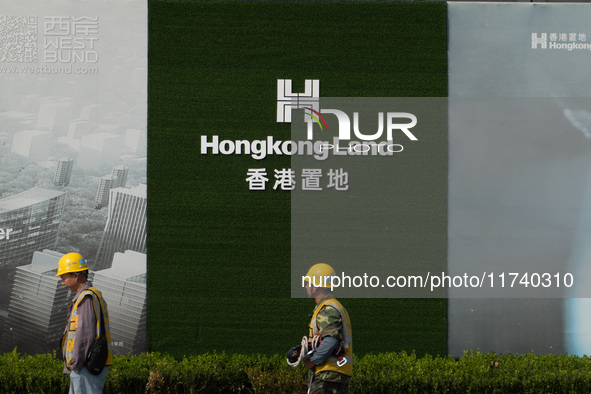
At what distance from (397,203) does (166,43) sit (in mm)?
3879

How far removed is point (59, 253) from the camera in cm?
967

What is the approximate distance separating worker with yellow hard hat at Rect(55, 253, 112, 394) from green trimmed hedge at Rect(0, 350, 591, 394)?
6.35 ft

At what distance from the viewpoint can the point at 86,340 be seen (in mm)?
6609

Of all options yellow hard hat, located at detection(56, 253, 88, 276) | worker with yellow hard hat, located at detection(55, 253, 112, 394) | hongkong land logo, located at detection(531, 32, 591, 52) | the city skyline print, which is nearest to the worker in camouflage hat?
worker with yellow hard hat, located at detection(55, 253, 112, 394)

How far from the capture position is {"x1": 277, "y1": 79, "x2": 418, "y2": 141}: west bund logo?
9703mm

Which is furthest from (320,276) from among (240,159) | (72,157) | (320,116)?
(72,157)

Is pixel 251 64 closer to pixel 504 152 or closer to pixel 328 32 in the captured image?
pixel 328 32

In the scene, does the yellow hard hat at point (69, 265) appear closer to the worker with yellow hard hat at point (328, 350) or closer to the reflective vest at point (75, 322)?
the reflective vest at point (75, 322)

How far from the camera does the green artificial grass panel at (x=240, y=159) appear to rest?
9.64 m

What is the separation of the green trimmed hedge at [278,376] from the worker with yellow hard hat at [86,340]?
1935 millimetres

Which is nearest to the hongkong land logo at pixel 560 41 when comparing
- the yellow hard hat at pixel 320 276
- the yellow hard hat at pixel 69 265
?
the yellow hard hat at pixel 320 276

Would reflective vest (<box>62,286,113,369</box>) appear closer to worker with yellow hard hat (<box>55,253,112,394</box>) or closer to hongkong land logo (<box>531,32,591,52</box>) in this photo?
worker with yellow hard hat (<box>55,253,112,394</box>)

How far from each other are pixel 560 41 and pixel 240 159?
187 inches

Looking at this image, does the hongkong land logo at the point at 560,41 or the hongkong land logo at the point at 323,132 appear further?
the hongkong land logo at the point at 560,41
